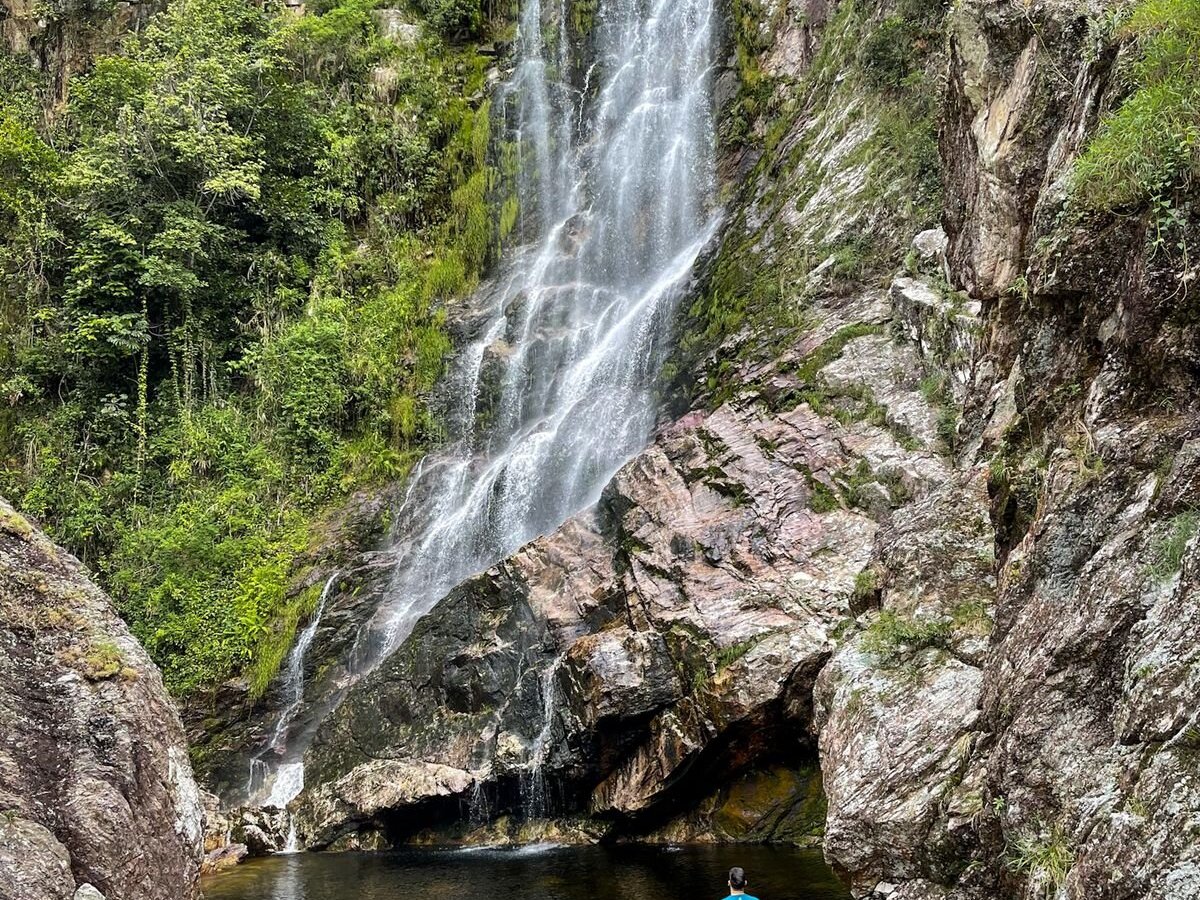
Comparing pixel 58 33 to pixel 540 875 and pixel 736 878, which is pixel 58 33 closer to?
pixel 540 875

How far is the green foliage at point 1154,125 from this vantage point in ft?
19.5

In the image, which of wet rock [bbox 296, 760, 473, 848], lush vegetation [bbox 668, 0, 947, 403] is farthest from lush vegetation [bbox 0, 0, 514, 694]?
lush vegetation [bbox 668, 0, 947, 403]

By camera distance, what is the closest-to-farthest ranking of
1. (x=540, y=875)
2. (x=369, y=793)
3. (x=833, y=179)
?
1. (x=540, y=875)
2. (x=369, y=793)
3. (x=833, y=179)

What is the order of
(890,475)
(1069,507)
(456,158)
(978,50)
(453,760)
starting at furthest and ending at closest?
(456,158) → (453,760) → (890,475) → (978,50) → (1069,507)

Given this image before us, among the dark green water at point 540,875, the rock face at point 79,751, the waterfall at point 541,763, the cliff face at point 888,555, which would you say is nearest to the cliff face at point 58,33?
the cliff face at point 888,555

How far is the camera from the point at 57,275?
28.1 meters

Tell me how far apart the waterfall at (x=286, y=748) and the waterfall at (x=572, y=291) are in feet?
5.43

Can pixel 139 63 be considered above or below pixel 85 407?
above

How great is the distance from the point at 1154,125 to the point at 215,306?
27186 mm

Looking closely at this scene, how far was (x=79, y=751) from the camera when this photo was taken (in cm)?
817

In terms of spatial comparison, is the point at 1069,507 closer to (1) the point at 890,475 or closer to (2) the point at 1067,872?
(2) the point at 1067,872

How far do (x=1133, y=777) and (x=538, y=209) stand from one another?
87.3 ft

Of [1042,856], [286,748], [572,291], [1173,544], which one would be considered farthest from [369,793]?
[1173,544]

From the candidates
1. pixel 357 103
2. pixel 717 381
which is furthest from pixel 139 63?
pixel 717 381
